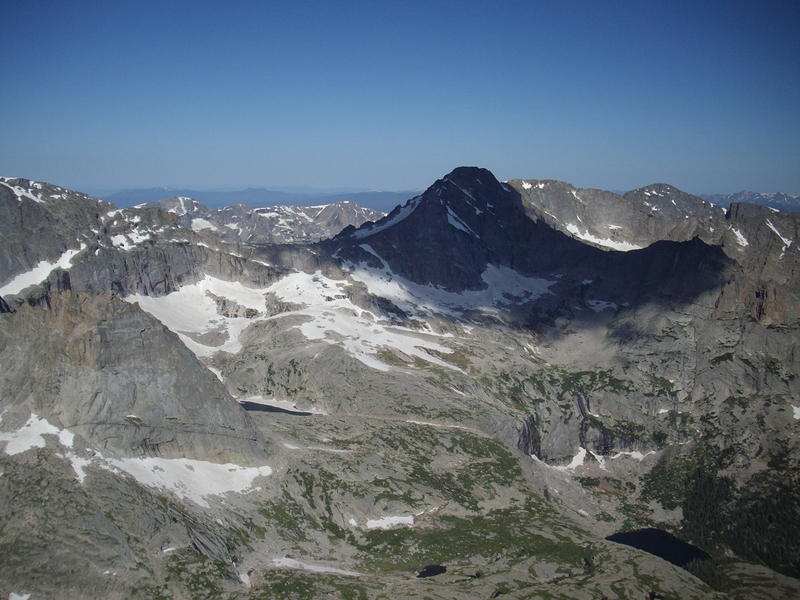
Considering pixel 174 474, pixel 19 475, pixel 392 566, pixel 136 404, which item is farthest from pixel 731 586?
pixel 19 475

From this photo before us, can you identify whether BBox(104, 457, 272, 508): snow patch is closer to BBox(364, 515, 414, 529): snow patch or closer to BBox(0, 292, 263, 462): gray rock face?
BBox(0, 292, 263, 462): gray rock face

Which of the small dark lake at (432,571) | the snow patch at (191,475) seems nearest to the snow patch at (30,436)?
the snow patch at (191,475)

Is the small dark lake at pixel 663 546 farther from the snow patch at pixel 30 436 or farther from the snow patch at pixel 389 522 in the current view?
the snow patch at pixel 30 436

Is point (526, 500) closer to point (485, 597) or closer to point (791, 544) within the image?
point (485, 597)

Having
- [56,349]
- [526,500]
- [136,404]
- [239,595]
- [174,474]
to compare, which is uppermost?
[56,349]

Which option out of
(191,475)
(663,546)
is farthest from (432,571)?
(663,546)

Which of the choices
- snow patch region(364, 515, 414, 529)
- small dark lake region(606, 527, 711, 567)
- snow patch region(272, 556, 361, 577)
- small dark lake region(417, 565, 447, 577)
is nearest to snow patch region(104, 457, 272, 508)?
snow patch region(272, 556, 361, 577)

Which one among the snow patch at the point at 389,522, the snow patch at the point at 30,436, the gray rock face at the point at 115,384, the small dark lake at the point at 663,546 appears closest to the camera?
the snow patch at the point at 30,436
